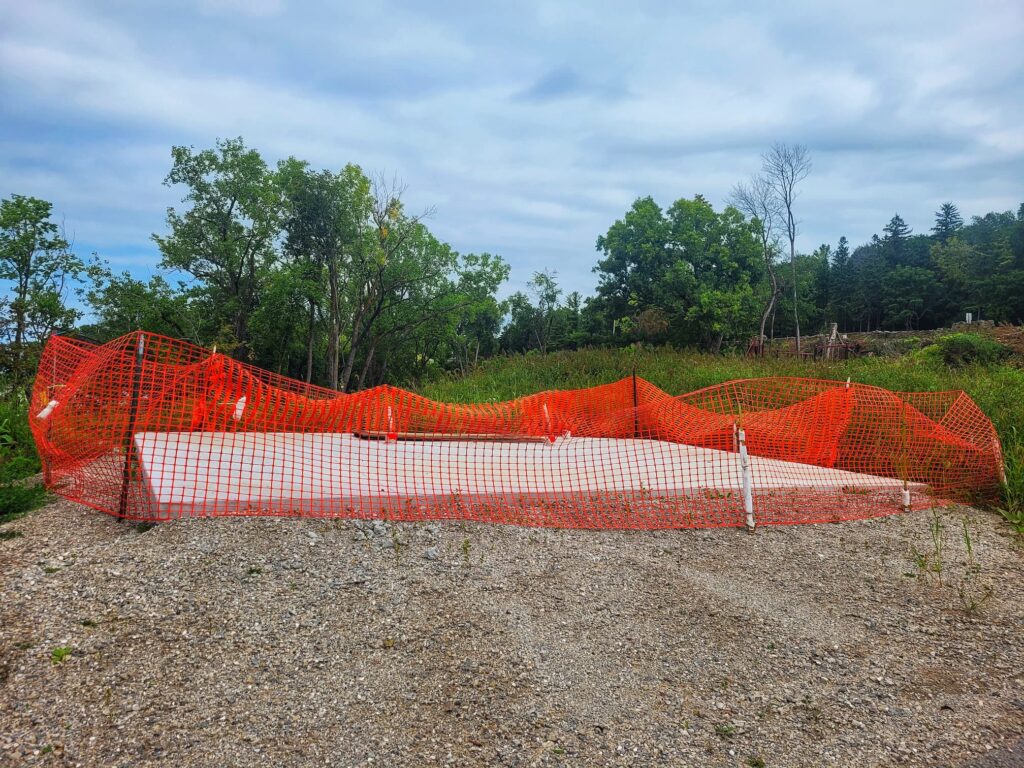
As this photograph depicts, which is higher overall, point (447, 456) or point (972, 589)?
point (447, 456)

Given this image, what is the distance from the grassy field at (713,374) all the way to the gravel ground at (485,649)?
15.8 feet

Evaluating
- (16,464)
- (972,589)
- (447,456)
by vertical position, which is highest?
(16,464)

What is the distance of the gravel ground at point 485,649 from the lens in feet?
8.09

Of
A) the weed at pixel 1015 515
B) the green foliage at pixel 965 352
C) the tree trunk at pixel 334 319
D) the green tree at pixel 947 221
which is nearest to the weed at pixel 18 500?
the weed at pixel 1015 515

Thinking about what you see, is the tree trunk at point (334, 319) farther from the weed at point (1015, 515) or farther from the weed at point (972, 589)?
the weed at point (972, 589)

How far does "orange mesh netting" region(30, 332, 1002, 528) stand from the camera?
15.6ft

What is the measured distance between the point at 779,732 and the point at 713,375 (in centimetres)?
1050

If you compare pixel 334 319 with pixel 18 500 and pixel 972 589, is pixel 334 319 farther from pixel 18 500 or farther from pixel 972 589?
pixel 972 589

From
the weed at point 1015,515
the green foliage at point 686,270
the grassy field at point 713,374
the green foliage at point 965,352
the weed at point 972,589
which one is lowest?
the weed at point 972,589

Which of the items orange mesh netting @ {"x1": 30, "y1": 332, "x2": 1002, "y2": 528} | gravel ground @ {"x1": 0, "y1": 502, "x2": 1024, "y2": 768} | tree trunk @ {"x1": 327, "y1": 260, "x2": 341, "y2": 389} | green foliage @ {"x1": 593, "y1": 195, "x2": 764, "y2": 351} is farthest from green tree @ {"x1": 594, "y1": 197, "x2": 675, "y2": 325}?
gravel ground @ {"x1": 0, "y1": 502, "x2": 1024, "y2": 768}

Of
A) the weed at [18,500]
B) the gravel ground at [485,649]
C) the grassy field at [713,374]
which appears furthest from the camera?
the grassy field at [713,374]

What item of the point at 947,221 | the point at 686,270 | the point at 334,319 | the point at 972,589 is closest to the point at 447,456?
the point at 972,589

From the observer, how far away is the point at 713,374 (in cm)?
1255

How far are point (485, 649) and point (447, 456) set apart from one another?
151 inches
